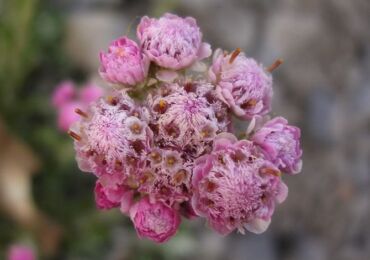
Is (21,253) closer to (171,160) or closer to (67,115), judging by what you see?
(67,115)

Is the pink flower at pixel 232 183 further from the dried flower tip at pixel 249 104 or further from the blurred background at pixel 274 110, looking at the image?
the blurred background at pixel 274 110

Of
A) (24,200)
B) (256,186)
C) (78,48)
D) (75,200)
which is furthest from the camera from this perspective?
(78,48)

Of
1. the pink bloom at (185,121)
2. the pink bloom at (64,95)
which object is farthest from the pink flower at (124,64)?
the pink bloom at (64,95)

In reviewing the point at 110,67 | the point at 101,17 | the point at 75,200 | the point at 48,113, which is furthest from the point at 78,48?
the point at 110,67

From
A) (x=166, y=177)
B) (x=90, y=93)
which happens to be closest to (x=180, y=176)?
(x=166, y=177)

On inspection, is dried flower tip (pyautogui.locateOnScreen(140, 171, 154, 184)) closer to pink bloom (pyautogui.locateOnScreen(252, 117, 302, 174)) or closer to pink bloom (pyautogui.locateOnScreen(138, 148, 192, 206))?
pink bloom (pyautogui.locateOnScreen(138, 148, 192, 206))

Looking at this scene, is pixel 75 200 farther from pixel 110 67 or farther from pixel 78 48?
pixel 110 67
